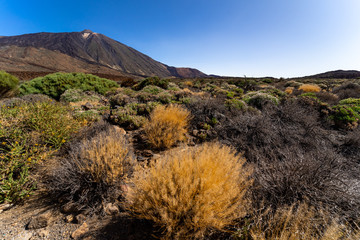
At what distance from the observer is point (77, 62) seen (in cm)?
7062

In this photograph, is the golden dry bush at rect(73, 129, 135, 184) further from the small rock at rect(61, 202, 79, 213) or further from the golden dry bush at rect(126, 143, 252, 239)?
the golden dry bush at rect(126, 143, 252, 239)

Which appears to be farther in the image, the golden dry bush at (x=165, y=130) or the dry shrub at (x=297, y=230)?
the golden dry bush at (x=165, y=130)

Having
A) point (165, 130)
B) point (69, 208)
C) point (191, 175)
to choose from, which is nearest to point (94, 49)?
point (165, 130)

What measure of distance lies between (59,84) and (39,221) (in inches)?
373

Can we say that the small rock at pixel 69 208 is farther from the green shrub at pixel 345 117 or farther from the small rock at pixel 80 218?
the green shrub at pixel 345 117

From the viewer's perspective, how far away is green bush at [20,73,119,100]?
8.00 metres

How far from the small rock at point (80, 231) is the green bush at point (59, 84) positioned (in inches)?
370

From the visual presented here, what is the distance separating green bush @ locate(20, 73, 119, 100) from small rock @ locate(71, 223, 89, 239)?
939 centimetres

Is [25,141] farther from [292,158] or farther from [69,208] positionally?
[292,158]

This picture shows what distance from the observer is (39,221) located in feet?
5.44

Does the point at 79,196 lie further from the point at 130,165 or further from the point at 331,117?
the point at 331,117

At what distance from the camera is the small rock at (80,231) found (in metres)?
1.56

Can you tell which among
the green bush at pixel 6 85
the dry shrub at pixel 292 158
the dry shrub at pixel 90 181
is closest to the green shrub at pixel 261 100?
the dry shrub at pixel 292 158

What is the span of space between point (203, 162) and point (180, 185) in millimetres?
388
